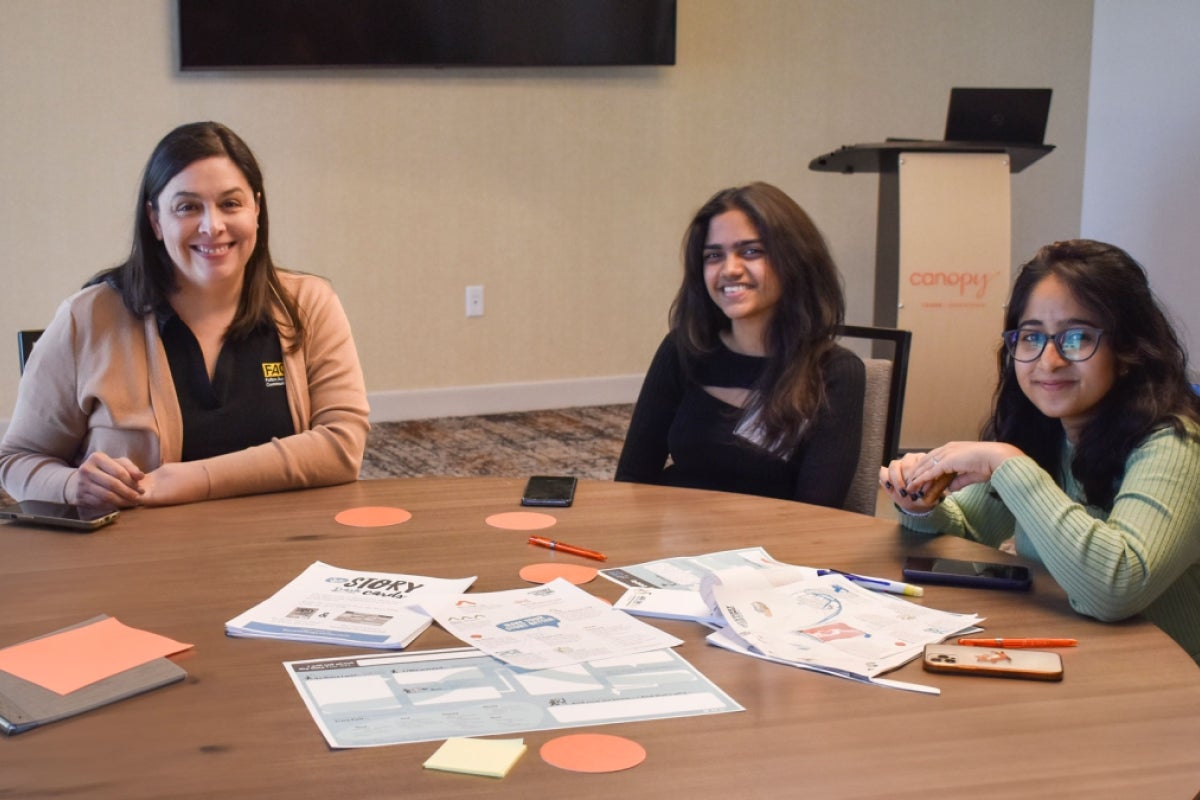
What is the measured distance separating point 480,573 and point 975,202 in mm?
3394

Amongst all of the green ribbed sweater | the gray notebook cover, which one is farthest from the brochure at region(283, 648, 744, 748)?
the green ribbed sweater

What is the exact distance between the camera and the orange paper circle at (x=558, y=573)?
1568 millimetres

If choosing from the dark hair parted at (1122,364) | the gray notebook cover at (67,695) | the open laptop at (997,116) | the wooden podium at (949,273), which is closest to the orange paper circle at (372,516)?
the gray notebook cover at (67,695)

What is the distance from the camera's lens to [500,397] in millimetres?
5250

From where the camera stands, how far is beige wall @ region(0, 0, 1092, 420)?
175 inches

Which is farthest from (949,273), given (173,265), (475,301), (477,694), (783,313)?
(477,694)

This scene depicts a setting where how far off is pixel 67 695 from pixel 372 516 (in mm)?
658

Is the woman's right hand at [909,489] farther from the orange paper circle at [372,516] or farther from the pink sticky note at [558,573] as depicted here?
the orange paper circle at [372,516]

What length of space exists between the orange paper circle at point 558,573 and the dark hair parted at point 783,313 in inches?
29.4

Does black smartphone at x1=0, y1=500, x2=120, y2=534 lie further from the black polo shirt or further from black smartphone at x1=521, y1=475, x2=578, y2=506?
black smartphone at x1=521, y1=475, x2=578, y2=506

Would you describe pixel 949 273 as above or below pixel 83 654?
above

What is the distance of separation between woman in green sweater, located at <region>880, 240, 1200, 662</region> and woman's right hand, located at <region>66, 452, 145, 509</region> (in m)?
1.11

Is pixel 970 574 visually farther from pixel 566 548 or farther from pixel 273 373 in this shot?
pixel 273 373

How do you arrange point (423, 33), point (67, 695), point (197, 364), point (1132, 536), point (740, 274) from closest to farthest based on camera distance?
point (67, 695) → point (1132, 536) → point (197, 364) → point (740, 274) → point (423, 33)
